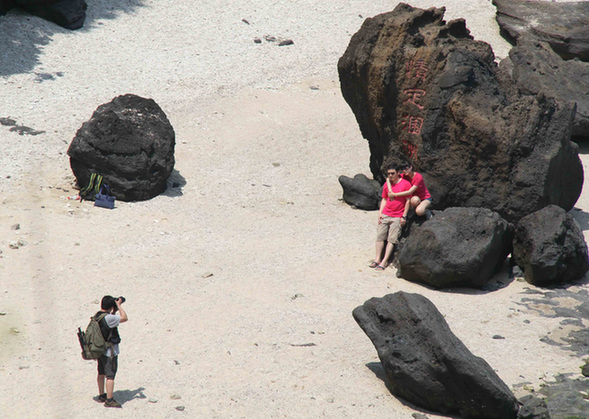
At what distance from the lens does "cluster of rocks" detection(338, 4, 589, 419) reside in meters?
7.24

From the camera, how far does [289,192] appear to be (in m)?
14.0

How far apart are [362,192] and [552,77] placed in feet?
19.6

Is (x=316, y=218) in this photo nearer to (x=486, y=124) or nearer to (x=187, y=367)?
(x=486, y=124)

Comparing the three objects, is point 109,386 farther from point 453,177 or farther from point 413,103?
point 413,103

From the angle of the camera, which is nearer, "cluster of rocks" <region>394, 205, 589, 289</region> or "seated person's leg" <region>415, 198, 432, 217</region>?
"cluster of rocks" <region>394, 205, 589, 289</region>

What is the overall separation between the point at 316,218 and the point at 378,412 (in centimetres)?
596

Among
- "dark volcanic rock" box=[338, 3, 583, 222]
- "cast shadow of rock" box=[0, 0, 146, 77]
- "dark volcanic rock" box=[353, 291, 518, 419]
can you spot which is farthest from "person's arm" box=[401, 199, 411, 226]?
"cast shadow of rock" box=[0, 0, 146, 77]

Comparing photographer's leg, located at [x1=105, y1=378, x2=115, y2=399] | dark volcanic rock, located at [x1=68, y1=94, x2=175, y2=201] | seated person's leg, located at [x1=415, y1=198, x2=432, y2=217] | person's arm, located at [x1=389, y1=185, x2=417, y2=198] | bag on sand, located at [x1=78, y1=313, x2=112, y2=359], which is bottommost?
dark volcanic rock, located at [x1=68, y1=94, x2=175, y2=201]

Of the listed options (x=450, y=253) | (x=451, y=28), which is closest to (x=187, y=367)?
(x=450, y=253)

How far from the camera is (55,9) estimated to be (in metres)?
19.6

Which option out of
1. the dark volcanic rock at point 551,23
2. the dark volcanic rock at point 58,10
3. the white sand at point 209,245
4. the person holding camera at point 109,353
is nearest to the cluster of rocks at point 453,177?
the white sand at point 209,245

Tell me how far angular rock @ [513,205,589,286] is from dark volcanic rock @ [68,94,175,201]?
6605mm

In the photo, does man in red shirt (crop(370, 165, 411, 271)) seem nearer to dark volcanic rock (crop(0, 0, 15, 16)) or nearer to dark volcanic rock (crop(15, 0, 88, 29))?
dark volcanic rock (crop(15, 0, 88, 29))

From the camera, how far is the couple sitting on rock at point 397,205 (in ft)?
35.7
